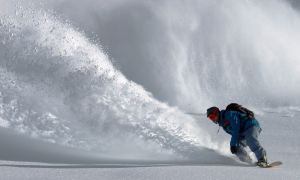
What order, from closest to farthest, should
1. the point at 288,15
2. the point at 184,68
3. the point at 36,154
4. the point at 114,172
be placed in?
the point at 114,172, the point at 36,154, the point at 184,68, the point at 288,15

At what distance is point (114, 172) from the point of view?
5.53 meters

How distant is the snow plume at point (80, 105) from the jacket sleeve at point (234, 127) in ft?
2.12

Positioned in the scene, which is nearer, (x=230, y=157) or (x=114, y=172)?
(x=114, y=172)

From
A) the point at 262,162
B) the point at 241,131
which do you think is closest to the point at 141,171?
the point at 262,162

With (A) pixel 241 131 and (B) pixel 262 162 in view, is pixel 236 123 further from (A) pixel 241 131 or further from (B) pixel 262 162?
(B) pixel 262 162

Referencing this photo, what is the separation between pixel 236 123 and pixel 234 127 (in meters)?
0.06

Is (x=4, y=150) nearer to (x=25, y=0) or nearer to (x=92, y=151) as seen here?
(x=92, y=151)

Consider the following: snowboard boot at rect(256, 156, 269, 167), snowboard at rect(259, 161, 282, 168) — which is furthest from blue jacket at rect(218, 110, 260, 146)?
snowboard at rect(259, 161, 282, 168)

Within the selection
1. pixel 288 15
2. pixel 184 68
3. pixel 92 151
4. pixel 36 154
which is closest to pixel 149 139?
pixel 92 151

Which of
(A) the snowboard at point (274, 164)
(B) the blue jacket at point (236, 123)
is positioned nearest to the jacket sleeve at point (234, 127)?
(B) the blue jacket at point (236, 123)

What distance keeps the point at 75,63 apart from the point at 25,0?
6664mm

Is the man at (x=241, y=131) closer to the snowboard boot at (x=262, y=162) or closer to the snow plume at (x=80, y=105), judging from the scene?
the snowboard boot at (x=262, y=162)

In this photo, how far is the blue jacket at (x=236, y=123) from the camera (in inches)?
271

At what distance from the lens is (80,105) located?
26.1 feet
